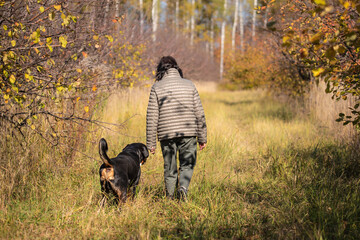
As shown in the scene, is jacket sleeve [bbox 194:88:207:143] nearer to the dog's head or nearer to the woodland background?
the woodland background

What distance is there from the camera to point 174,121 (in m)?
3.77

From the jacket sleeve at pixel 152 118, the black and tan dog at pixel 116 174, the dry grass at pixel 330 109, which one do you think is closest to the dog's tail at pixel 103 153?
the black and tan dog at pixel 116 174

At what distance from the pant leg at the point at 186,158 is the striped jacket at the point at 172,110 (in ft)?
0.44

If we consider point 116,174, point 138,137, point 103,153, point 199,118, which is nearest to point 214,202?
point 199,118

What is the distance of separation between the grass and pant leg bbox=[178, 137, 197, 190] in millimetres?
232

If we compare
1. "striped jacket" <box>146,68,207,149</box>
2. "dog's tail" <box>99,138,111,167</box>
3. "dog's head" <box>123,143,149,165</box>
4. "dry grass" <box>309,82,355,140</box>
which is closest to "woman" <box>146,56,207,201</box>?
"striped jacket" <box>146,68,207,149</box>

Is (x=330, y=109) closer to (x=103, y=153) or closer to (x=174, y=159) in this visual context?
(x=174, y=159)

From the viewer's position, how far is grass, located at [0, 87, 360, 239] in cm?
292

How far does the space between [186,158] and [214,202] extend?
0.66m

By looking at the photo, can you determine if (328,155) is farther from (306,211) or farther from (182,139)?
(182,139)

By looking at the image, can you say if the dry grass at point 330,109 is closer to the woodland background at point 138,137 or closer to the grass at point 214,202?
the woodland background at point 138,137

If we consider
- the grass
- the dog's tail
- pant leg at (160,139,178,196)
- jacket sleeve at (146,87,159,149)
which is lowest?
the grass

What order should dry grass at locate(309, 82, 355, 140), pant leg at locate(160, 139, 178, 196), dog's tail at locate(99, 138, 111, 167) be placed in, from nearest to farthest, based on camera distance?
dog's tail at locate(99, 138, 111, 167)
pant leg at locate(160, 139, 178, 196)
dry grass at locate(309, 82, 355, 140)

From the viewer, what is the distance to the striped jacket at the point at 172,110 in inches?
149
